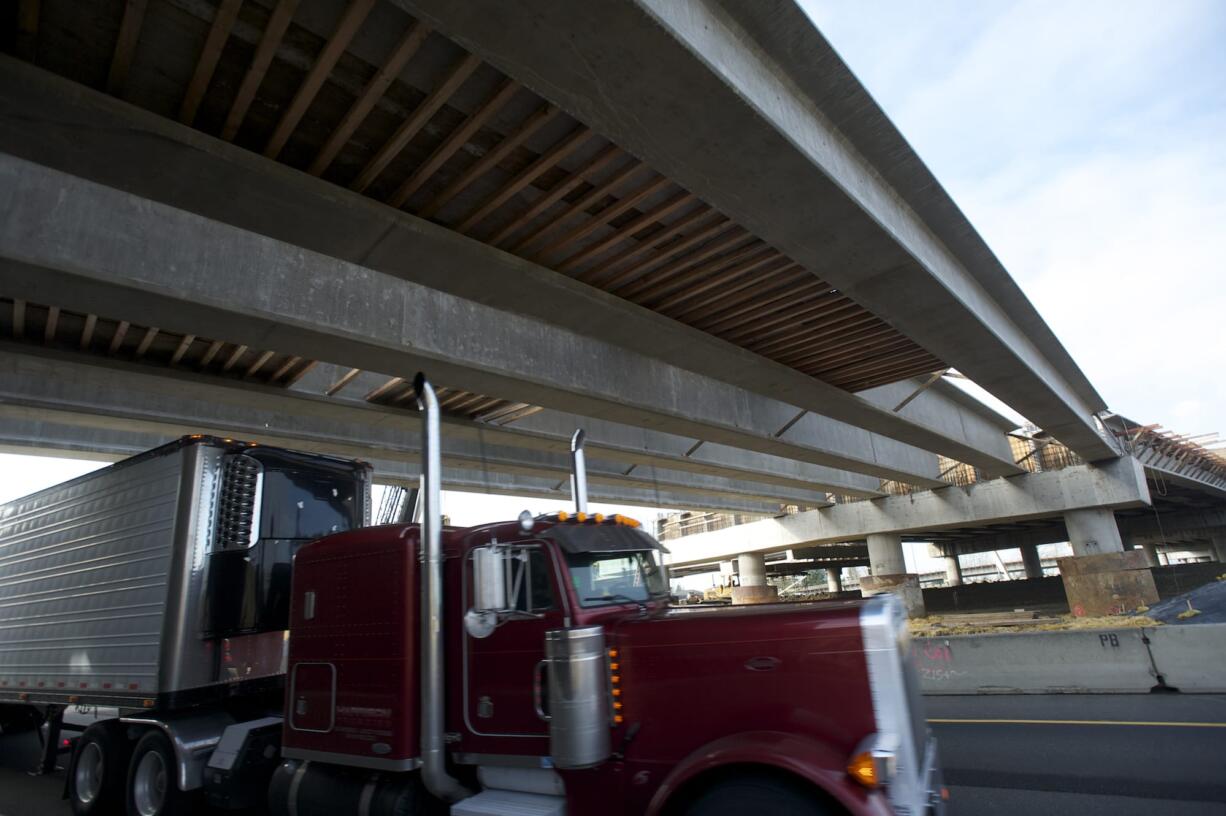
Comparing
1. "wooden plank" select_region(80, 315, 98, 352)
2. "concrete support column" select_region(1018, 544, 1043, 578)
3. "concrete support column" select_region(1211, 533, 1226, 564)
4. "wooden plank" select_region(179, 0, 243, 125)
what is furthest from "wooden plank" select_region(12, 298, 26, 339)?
"concrete support column" select_region(1211, 533, 1226, 564)

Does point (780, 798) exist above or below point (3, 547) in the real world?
below

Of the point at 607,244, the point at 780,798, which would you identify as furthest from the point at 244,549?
the point at 780,798

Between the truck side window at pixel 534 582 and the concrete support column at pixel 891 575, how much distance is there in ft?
74.2

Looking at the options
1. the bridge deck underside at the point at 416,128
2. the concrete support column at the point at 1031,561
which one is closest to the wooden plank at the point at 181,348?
the bridge deck underside at the point at 416,128

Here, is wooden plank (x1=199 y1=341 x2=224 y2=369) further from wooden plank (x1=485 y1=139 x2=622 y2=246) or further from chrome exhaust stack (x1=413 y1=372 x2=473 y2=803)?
chrome exhaust stack (x1=413 y1=372 x2=473 y2=803)

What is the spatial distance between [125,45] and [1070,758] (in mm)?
9789

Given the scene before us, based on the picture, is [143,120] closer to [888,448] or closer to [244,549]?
[244,549]

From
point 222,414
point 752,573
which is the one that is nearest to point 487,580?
point 222,414

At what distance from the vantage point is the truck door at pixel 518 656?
429cm

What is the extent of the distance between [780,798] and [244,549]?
537 centimetres

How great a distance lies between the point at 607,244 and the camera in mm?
7367

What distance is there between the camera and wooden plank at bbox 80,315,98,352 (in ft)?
27.8

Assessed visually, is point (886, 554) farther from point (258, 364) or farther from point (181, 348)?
point (181, 348)

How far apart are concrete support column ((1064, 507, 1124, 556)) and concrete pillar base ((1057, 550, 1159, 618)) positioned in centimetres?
48
